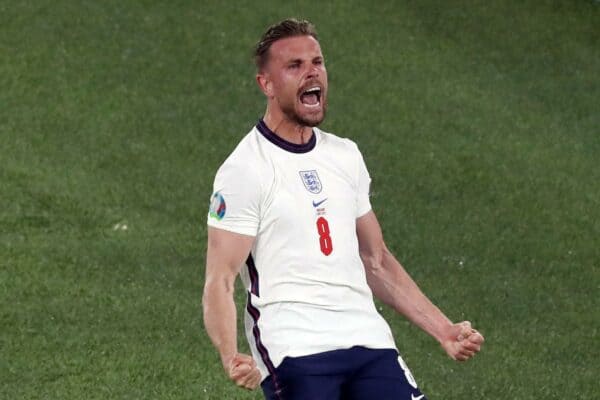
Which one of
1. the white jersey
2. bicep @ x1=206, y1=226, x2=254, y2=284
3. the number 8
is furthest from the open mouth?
bicep @ x1=206, y1=226, x2=254, y2=284

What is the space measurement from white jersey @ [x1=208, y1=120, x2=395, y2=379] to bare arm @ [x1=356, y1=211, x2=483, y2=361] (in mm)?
264

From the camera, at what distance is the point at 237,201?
6.04 meters

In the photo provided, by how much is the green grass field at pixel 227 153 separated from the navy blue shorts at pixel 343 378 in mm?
3897

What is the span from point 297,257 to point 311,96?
2.41 feet

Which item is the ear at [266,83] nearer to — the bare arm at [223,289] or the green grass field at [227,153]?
the bare arm at [223,289]

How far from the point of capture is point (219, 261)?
6.01 meters

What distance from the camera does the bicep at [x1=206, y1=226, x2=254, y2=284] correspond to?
19.6ft

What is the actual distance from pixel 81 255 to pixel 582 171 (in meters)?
5.53

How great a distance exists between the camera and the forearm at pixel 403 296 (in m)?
6.44

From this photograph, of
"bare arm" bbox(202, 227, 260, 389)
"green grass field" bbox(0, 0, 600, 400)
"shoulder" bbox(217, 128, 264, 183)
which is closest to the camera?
"bare arm" bbox(202, 227, 260, 389)

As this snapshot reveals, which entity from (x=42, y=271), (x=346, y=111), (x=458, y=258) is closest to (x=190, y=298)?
(x=42, y=271)

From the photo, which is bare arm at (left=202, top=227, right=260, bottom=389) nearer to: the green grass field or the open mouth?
the open mouth

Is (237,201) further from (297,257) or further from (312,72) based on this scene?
(312,72)

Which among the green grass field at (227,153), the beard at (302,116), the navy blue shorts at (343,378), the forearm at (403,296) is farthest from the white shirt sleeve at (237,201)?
the green grass field at (227,153)
